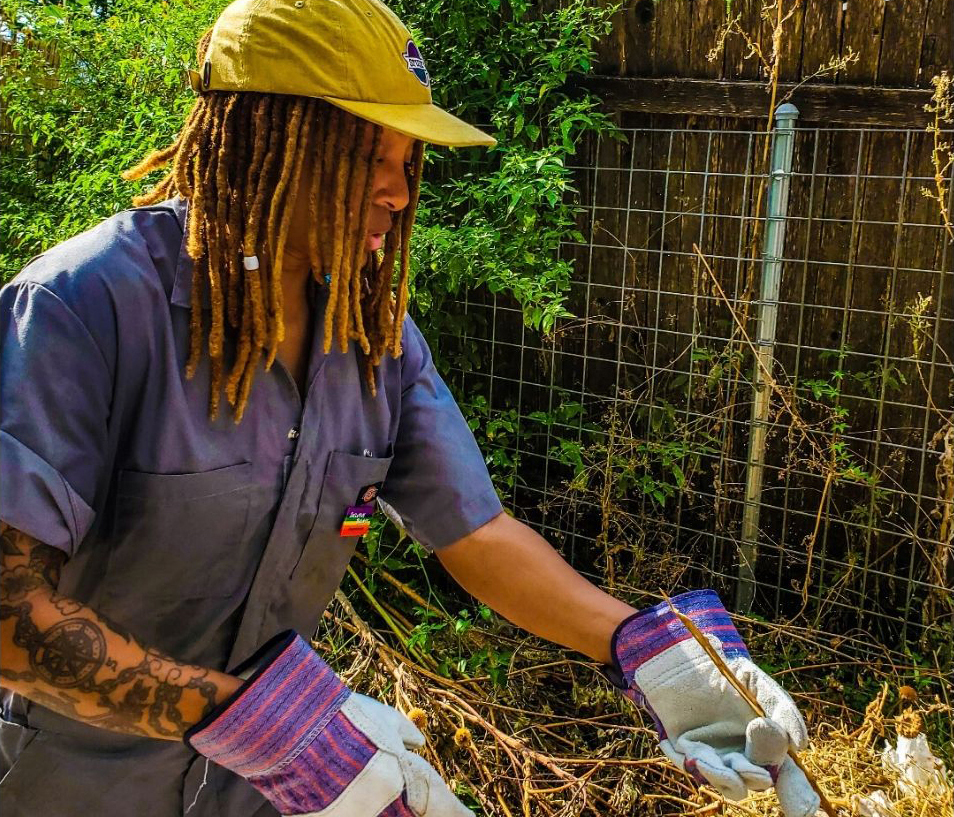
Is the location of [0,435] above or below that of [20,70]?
below

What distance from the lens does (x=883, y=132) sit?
3871 millimetres

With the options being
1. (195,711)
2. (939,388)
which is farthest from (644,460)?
(195,711)

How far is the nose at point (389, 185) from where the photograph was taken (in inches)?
75.7

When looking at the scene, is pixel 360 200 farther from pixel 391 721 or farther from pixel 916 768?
pixel 916 768

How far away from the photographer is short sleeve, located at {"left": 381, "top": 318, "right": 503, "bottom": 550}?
7.14ft

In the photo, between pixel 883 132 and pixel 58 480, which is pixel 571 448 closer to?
pixel 883 132

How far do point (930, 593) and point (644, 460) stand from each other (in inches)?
43.3

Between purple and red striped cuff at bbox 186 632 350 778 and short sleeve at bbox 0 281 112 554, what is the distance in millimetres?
330

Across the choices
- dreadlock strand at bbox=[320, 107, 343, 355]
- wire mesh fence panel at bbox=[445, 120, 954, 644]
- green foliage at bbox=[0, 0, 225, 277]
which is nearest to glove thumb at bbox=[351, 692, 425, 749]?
dreadlock strand at bbox=[320, 107, 343, 355]

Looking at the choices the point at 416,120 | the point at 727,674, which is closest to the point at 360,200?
the point at 416,120

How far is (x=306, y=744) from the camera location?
1.60 m

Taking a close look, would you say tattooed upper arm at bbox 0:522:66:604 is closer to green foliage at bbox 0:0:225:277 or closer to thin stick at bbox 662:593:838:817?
thin stick at bbox 662:593:838:817

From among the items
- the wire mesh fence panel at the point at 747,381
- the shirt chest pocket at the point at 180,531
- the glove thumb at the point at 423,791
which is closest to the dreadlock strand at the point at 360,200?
the shirt chest pocket at the point at 180,531

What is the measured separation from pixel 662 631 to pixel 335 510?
0.66m
